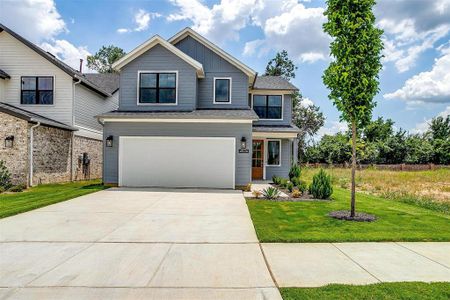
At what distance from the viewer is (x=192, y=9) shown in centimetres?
1520

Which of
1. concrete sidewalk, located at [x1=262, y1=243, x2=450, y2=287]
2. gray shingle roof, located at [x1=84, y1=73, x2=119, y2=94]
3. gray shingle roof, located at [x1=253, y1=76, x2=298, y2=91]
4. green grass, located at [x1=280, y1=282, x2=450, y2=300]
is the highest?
gray shingle roof, located at [x1=84, y1=73, x2=119, y2=94]

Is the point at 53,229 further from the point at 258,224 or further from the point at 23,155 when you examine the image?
the point at 23,155

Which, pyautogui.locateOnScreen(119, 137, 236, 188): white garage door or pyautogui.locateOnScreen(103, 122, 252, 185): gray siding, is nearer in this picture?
pyautogui.locateOnScreen(103, 122, 252, 185): gray siding

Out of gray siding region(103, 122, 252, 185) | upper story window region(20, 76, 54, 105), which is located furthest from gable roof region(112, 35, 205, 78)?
upper story window region(20, 76, 54, 105)

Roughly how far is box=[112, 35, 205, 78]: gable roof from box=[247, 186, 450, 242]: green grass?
26.1ft

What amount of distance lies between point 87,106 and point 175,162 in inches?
310

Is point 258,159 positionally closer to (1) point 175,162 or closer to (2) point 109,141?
(1) point 175,162

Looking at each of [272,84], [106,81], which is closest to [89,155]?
[106,81]

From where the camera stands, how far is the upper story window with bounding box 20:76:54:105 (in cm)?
1652

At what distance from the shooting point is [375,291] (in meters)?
3.76

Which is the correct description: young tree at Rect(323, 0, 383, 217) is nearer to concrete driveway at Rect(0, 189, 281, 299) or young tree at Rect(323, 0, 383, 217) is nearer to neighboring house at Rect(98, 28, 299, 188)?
concrete driveway at Rect(0, 189, 281, 299)

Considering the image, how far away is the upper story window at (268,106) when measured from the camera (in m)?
18.7

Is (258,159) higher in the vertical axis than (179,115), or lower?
lower

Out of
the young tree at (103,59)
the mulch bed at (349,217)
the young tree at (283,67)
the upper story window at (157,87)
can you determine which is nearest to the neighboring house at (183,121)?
the upper story window at (157,87)
